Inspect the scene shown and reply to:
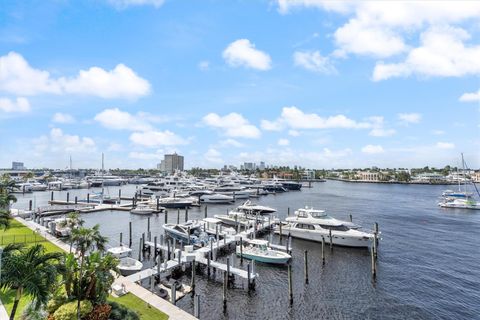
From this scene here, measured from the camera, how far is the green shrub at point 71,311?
17.1 metres

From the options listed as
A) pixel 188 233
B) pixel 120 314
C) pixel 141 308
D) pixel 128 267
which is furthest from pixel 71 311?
pixel 188 233

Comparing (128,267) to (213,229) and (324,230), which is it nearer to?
(213,229)

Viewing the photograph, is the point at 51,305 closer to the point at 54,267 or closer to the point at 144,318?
the point at 54,267

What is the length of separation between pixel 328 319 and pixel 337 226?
2573cm

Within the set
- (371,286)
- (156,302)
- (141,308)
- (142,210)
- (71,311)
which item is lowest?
(371,286)

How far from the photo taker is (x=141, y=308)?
2412 cm

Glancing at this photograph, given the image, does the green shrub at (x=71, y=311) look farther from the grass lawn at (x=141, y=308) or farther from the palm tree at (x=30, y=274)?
the grass lawn at (x=141, y=308)

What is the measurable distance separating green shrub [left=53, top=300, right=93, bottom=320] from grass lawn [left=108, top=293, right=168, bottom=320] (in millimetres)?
5488

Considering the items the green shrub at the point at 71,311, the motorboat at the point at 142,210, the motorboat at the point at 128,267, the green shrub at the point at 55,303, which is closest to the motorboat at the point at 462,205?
the motorboat at the point at 142,210

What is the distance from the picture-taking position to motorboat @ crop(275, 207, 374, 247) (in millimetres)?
48638

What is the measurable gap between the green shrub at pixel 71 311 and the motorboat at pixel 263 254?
1011 inches

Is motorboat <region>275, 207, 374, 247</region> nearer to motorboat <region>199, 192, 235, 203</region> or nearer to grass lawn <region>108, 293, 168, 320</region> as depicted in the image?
grass lawn <region>108, 293, 168, 320</region>

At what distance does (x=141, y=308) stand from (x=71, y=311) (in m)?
7.67

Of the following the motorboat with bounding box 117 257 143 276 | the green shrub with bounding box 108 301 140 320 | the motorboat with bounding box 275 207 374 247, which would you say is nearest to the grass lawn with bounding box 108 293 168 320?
the green shrub with bounding box 108 301 140 320
